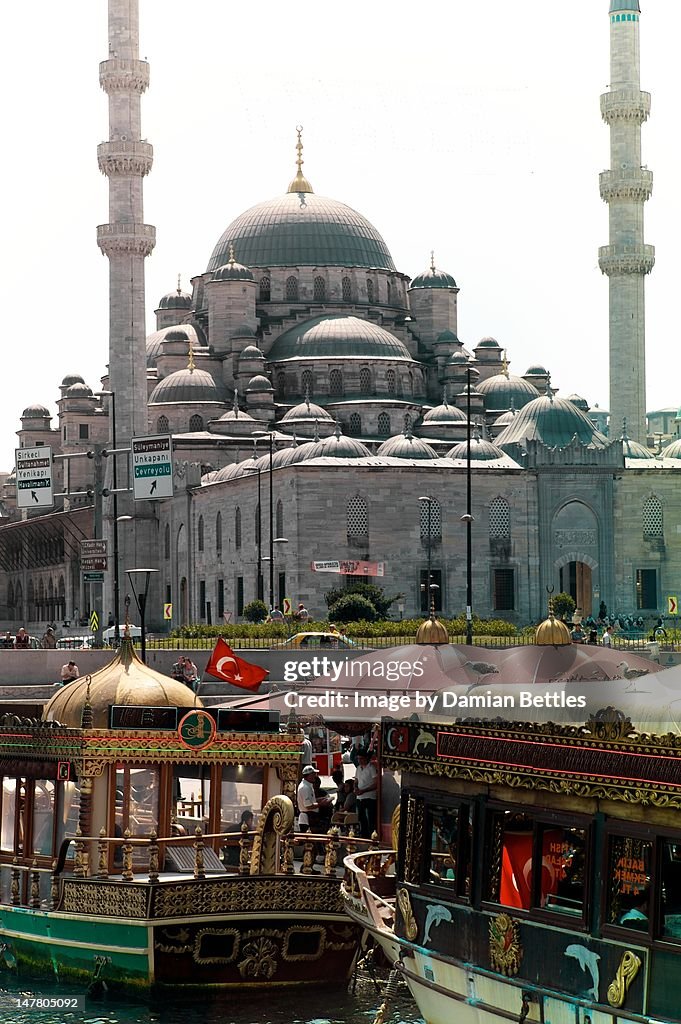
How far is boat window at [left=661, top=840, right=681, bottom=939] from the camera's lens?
952 centimetres

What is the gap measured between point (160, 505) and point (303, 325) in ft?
33.2

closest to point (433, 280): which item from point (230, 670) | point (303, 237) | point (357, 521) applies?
point (303, 237)

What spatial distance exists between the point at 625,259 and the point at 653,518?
10.3 meters

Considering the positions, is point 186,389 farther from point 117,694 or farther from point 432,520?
point 117,694

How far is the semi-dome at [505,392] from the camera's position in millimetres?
68000

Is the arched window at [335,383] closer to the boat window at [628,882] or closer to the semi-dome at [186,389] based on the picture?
the semi-dome at [186,389]

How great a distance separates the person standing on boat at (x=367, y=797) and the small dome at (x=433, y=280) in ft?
192

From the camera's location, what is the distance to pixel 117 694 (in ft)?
48.9

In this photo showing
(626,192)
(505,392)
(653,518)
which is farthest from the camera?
(505,392)

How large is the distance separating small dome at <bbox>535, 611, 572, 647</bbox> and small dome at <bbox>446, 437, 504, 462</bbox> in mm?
34770

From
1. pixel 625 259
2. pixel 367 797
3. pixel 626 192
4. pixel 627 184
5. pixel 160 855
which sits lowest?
pixel 160 855

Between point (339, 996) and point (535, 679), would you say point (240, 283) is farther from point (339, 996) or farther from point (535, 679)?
point (339, 996)

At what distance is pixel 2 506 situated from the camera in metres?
87.3

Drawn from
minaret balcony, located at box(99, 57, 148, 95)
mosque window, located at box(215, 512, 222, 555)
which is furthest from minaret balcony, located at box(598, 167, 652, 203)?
mosque window, located at box(215, 512, 222, 555)
